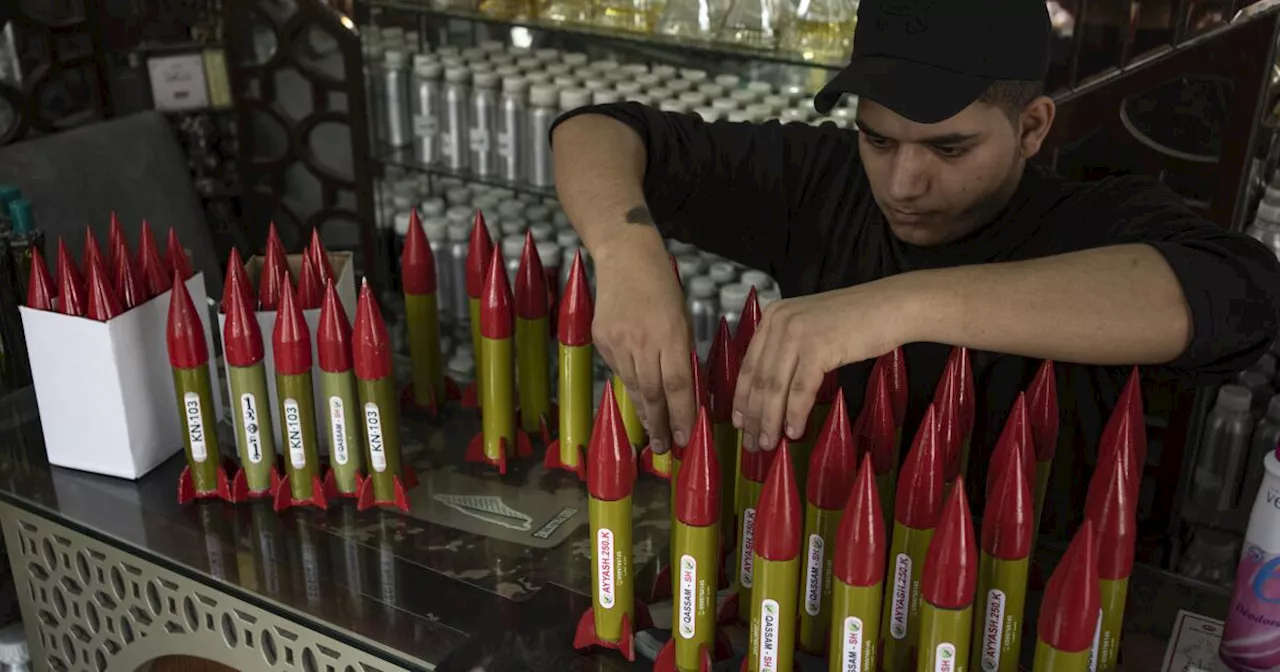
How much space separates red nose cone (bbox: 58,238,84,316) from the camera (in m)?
1.28

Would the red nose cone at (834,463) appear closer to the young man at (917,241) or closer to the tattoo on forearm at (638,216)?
the young man at (917,241)

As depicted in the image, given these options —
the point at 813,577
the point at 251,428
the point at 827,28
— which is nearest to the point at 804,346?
the point at 813,577

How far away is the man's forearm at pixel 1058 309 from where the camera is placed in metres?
1.02

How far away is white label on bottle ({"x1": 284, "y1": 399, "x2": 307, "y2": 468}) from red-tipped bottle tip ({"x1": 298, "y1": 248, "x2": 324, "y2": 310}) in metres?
0.12

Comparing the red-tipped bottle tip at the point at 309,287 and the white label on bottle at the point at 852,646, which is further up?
the red-tipped bottle tip at the point at 309,287

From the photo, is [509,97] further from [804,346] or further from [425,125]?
[804,346]

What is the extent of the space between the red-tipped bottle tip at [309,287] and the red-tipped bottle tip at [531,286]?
0.23 m

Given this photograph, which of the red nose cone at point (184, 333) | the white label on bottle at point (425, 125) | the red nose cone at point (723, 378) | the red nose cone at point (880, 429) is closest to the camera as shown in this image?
the red nose cone at point (880, 429)

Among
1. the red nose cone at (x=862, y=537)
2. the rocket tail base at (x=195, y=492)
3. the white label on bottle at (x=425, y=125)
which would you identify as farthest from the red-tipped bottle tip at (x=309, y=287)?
the white label on bottle at (x=425, y=125)

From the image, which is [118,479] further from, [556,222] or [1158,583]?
[556,222]

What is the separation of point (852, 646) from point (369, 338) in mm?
608

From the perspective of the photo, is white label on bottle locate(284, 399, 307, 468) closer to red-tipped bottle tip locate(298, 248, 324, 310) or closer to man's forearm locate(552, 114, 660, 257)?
red-tipped bottle tip locate(298, 248, 324, 310)

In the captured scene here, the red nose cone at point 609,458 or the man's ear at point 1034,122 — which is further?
the man's ear at point 1034,122

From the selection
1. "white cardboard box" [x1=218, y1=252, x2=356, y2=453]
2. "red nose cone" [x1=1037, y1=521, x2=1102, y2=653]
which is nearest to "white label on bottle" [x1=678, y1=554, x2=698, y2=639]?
"red nose cone" [x1=1037, y1=521, x2=1102, y2=653]
